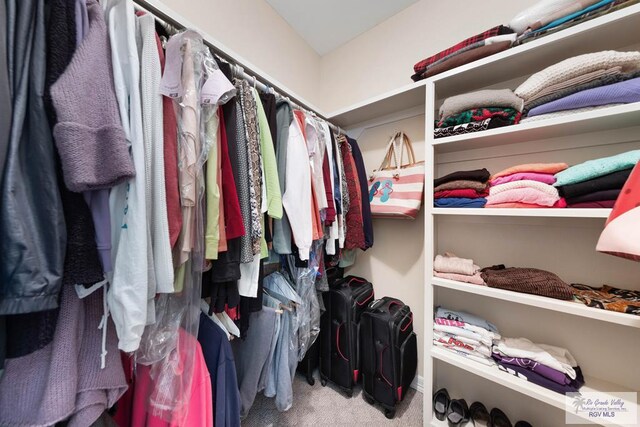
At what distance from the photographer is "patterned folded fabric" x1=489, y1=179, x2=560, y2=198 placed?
0.81 m

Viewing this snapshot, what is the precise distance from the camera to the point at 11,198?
1.16ft

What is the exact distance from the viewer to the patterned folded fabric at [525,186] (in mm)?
811

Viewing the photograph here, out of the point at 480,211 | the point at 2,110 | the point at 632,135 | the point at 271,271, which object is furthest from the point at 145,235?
the point at 632,135

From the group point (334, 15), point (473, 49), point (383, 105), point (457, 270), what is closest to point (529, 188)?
point (457, 270)

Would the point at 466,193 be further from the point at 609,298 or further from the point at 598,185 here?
the point at 609,298

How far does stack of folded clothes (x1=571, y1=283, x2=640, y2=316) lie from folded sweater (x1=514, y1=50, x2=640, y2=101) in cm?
82

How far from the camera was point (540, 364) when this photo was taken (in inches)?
32.9

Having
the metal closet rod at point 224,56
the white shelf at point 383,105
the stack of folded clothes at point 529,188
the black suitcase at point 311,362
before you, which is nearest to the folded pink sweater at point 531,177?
the stack of folded clothes at point 529,188

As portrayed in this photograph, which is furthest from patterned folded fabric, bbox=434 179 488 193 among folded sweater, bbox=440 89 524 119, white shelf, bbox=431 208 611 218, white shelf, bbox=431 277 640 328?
white shelf, bbox=431 277 640 328

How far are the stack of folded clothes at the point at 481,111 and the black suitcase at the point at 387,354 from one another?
108 cm

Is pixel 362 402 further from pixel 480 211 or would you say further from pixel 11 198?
pixel 11 198

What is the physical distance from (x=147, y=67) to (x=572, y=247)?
5.64ft

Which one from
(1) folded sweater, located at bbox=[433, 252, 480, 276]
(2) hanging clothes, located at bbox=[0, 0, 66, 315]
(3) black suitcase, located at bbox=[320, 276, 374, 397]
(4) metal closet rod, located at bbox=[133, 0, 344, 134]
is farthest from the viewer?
(3) black suitcase, located at bbox=[320, 276, 374, 397]

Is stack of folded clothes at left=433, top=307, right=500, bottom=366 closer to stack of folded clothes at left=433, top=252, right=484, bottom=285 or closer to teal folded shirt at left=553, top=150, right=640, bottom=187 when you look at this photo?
stack of folded clothes at left=433, top=252, right=484, bottom=285
